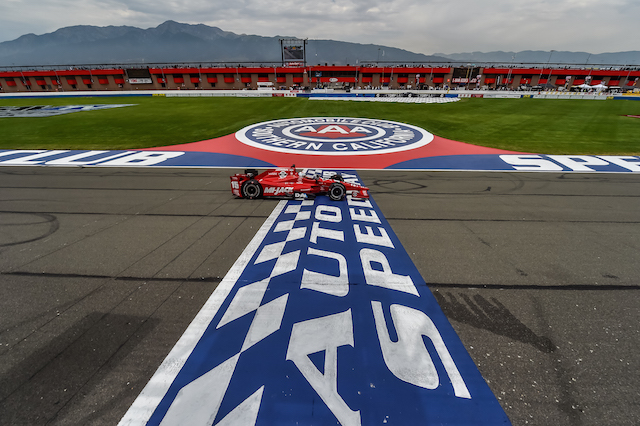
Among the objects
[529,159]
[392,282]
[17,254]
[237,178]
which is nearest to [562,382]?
[392,282]

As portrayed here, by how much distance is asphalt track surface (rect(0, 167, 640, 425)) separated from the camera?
148 inches

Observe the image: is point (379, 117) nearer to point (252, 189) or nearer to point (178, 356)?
point (252, 189)

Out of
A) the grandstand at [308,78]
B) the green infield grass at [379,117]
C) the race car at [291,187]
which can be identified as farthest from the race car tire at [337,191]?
the grandstand at [308,78]

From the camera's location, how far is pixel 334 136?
2030cm

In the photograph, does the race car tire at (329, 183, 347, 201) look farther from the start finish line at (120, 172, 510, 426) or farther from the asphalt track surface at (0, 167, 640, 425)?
the start finish line at (120, 172, 510, 426)

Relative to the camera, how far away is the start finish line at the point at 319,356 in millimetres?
3492

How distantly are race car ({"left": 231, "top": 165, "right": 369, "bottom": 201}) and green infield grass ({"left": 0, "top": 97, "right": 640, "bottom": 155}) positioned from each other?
11977 millimetres

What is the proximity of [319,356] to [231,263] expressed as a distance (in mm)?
3281

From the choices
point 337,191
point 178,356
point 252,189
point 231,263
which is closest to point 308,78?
point 252,189

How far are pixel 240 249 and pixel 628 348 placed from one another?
7.86m

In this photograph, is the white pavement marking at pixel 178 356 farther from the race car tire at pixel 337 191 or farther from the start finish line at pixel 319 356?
the race car tire at pixel 337 191

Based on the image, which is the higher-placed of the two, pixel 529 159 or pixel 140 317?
pixel 529 159

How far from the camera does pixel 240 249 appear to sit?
695cm

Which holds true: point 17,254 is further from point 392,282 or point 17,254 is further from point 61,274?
point 392,282
